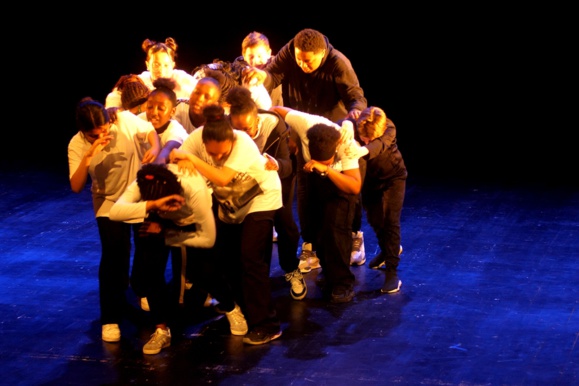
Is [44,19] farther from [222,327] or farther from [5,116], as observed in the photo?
[222,327]

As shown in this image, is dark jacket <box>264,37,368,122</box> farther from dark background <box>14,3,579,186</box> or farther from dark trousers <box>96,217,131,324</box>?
dark background <box>14,3,579,186</box>

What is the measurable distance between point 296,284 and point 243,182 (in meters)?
0.83

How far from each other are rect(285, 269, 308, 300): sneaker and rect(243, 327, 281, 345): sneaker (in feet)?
1.88

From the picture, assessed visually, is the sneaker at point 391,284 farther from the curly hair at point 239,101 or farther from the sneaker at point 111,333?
the sneaker at point 111,333

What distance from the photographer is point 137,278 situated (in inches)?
177

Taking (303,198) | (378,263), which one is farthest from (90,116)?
(378,263)

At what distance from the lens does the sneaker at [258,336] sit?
14.7 ft

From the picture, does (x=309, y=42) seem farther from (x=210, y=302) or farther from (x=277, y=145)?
(x=210, y=302)

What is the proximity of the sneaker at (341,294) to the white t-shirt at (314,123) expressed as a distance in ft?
2.17

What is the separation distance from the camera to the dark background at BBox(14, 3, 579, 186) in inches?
342

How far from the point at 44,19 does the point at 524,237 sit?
19.6 ft

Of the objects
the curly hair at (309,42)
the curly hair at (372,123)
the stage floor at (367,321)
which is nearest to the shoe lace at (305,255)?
the stage floor at (367,321)

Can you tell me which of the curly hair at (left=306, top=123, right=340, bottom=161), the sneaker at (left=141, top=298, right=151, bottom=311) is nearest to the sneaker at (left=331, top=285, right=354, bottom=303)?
the curly hair at (left=306, top=123, right=340, bottom=161)

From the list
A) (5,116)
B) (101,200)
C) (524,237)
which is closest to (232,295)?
(101,200)
